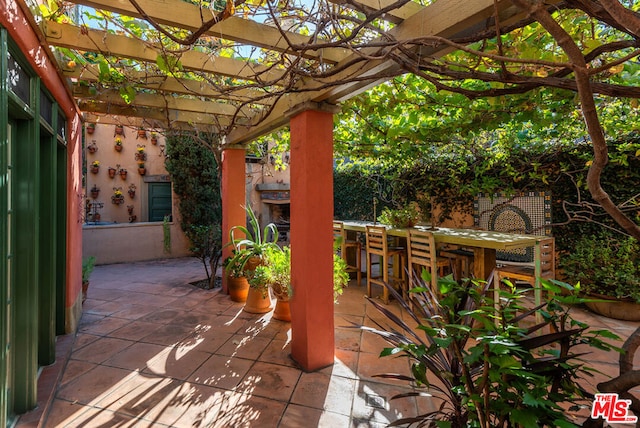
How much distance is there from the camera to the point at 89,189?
792cm

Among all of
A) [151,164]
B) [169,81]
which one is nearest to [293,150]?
[169,81]

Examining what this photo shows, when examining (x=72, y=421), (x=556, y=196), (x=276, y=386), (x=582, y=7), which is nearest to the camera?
(x=582, y=7)

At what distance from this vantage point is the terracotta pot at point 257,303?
3.66 meters

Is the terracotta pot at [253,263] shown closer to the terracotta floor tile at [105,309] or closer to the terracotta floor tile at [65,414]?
the terracotta floor tile at [105,309]

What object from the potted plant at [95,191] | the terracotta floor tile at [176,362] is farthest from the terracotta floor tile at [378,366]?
the potted plant at [95,191]

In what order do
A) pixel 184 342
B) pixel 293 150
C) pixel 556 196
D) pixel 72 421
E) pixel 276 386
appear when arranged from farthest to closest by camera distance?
pixel 556 196 → pixel 184 342 → pixel 293 150 → pixel 276 386 → pixel 72 421

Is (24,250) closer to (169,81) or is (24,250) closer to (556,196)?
(169,81)

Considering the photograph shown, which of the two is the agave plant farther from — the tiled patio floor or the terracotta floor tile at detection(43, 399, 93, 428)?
the terracotta floor tile at detection(43, 399, 93, 428)

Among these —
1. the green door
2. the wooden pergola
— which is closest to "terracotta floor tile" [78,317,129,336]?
the wooden pergola

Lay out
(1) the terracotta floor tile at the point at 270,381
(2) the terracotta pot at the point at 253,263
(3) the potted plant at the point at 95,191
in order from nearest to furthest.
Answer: (1) the terracotta floor tile at the point at 270,381, (2) the terracotta pot at the point at 253,263, (3) the potted plant at the point at 95,191

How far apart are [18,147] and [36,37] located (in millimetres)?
656

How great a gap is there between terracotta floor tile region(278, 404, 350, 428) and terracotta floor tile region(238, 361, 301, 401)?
14 cm

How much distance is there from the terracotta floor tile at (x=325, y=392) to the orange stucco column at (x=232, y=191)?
2495 mm

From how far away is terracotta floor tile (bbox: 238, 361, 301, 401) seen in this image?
6.90 ft
